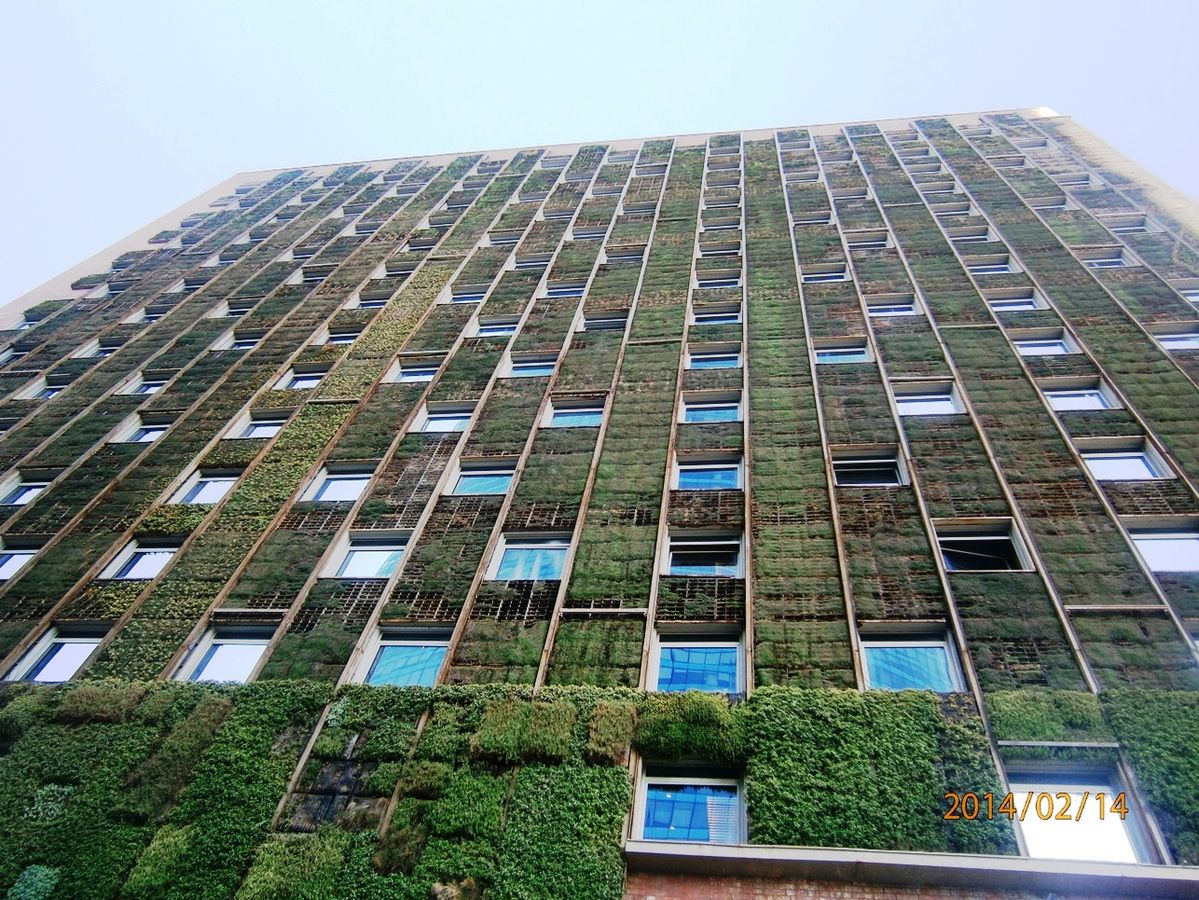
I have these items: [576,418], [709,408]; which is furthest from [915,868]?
[576,418]

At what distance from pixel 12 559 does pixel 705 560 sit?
20967 millimetres

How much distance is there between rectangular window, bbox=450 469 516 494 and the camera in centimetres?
2308

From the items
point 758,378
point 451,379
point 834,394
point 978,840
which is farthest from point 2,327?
point 978,840

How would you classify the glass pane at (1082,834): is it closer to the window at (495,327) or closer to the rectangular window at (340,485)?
the rectangular window at (340,485)

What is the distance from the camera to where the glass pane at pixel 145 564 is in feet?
→ 71.4

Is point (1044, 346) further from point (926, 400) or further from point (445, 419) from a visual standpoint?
point (445, 419)

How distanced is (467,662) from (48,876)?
27.9 ft

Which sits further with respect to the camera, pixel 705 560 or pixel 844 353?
pixel 844 353

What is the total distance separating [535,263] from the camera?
36.5 meters

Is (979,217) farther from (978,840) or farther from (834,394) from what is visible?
(978,840)

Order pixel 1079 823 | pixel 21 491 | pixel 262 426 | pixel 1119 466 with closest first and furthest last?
pixel 1079 823
pixel 1119 466
pixel 21 491
pixel 262 426

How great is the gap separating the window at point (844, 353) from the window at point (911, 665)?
12.4 meters

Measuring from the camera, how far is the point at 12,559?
23.0 metres

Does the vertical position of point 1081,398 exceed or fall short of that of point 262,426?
it exceeds it
